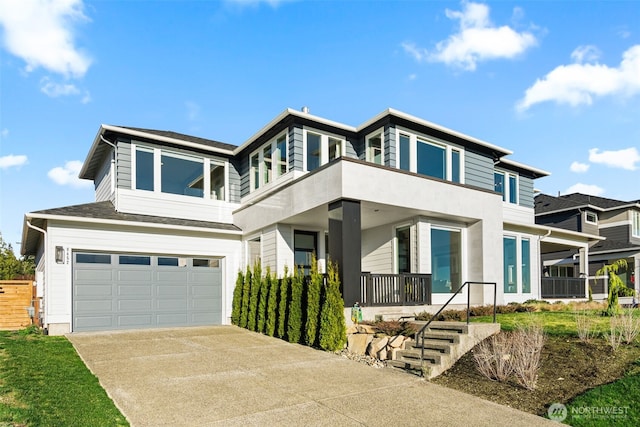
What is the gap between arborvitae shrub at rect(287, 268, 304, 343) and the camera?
433 inches

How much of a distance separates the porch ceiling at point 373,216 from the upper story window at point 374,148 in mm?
2142

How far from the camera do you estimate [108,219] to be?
13.0m

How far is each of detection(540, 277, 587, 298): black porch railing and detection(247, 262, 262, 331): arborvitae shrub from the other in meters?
11.3

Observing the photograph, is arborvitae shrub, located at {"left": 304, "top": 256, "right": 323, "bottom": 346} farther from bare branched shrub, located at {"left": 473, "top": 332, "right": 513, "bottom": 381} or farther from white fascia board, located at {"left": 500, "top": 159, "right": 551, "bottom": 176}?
white fascia board, located at {"left": 500, "top": 159, "right": 551, "bottom": 176}

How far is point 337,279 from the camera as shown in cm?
1026

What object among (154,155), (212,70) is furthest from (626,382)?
(154,155)

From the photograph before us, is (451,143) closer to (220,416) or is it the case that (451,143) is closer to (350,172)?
(350,172)

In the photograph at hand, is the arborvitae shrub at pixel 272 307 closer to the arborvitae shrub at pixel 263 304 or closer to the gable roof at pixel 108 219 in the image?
the arborvitae shrub at pixel 263 304

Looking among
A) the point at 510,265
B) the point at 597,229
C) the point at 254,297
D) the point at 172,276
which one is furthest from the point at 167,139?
the point at 597,229

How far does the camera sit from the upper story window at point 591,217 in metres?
25.9

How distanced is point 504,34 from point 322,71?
5352 mm

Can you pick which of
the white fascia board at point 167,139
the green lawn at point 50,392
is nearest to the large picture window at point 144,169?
the white fascia board at point 167,139

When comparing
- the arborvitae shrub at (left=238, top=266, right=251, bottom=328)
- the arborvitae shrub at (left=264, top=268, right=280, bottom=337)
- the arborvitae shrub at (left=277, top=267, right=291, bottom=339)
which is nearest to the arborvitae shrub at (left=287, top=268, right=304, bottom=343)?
the arborvitae shrub at (left=277, top=267, right=291, bottom=339)

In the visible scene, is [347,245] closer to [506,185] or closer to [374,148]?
[374,148]
